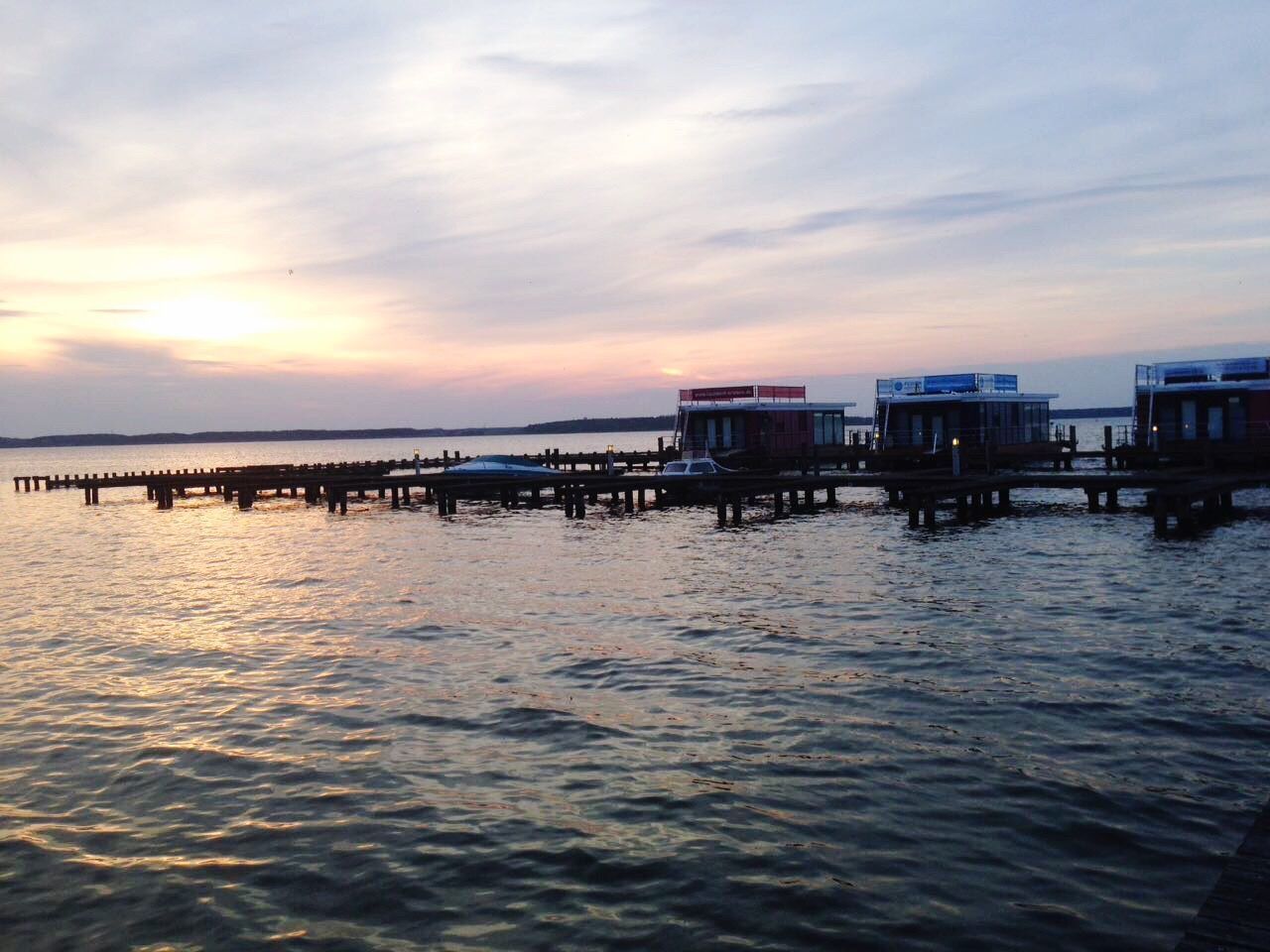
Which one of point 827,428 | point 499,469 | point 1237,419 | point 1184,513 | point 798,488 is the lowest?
point 1184,513

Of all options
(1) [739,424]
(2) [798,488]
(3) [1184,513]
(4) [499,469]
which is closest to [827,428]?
(1) [739,424]

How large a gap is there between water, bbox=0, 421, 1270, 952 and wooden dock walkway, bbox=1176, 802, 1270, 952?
A: 36.1 inches

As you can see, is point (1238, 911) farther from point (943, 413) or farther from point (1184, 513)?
point (943, 413)

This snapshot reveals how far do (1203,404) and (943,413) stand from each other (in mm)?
12162

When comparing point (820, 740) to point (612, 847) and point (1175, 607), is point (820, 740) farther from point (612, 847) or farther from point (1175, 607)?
point (1175, 607)

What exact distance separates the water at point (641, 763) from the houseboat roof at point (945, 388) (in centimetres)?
2857

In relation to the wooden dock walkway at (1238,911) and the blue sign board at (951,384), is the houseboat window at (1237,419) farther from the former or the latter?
the wooden dock walkway at (1238,911)

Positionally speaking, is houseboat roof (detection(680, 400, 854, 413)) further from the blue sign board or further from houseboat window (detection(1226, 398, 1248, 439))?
houseboat window (detection(1226, 398, 1248, 439))

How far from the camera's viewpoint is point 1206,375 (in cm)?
4631

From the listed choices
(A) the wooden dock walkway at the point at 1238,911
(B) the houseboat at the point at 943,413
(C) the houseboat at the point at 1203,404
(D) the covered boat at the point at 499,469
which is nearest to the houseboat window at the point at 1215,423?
(C) the houseboat at the point at 1203,404

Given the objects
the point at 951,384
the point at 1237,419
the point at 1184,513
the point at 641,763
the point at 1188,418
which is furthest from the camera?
the point at 951,384

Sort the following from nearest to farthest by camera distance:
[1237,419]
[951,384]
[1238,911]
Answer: [1238,911]
[1237,419]
[951,384]

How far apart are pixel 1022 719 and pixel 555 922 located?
24.1ft

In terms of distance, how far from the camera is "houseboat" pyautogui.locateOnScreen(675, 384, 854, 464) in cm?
5457
